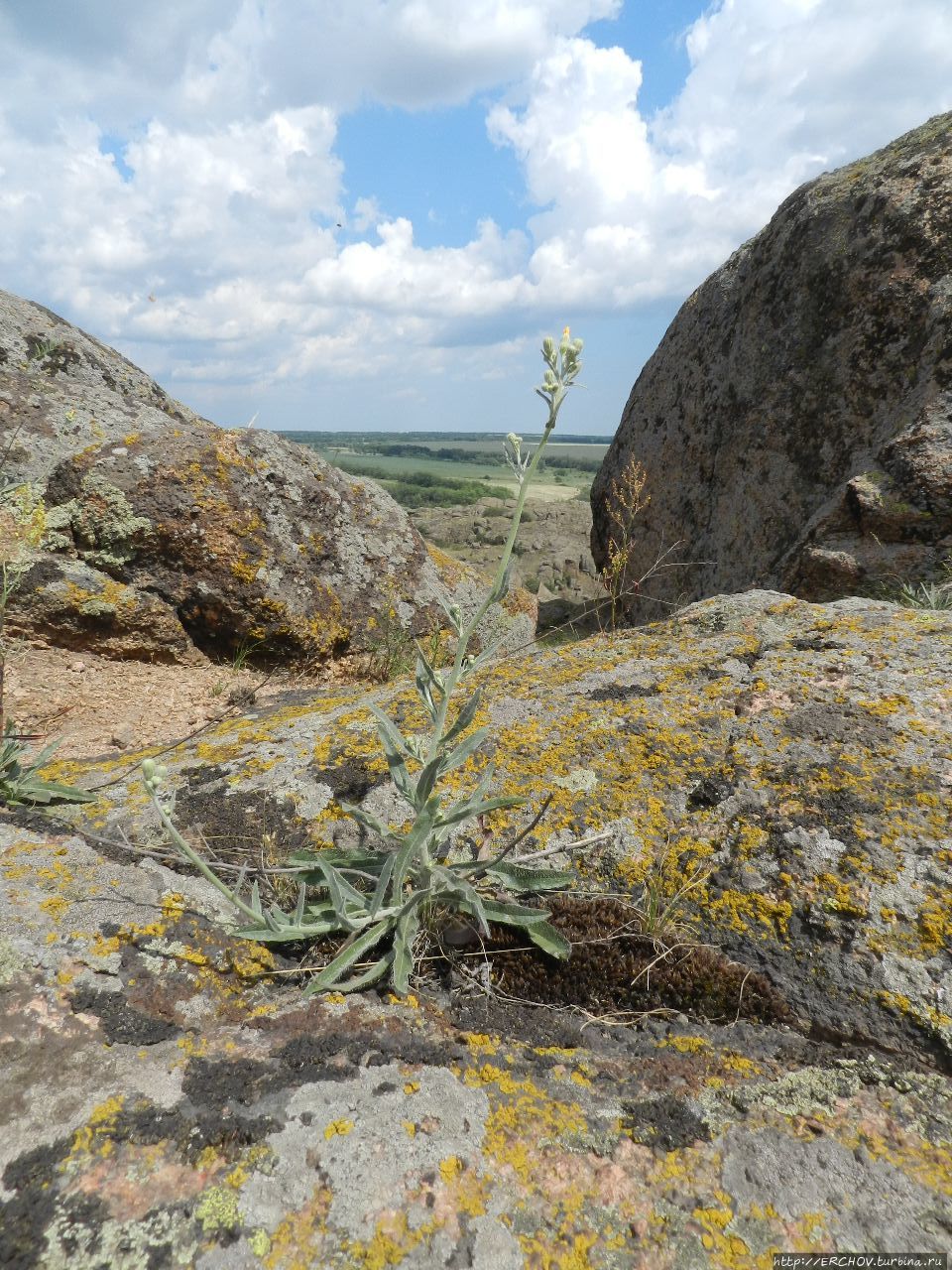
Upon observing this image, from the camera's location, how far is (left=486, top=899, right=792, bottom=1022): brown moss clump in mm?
2094

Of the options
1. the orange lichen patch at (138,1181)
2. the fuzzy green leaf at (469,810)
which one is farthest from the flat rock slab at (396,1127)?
the fuzzy green leaf at (469,810)

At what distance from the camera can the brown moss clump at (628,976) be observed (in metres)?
2.09

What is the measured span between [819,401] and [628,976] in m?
6.27

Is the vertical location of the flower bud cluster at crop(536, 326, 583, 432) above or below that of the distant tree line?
below

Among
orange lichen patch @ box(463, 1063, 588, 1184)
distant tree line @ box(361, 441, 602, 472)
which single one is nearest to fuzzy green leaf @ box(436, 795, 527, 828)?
orange lichen patch @ box(463, 1063, 588, 1184)

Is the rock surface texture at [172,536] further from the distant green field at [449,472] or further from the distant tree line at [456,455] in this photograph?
the distant tree line at [456,455]

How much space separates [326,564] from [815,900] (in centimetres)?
534

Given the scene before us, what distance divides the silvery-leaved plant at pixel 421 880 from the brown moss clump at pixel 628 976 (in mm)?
84

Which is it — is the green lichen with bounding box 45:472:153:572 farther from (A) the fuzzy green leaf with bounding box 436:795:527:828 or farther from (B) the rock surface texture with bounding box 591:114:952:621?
(A) the fuzzy green leaf with bounding box 436:795:527:828

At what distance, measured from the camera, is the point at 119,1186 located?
4.48 feet

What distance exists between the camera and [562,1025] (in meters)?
2.06

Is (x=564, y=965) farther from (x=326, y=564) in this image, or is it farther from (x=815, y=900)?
(x=326, y=564)

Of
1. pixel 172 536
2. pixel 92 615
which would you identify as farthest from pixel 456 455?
pixel 92 615

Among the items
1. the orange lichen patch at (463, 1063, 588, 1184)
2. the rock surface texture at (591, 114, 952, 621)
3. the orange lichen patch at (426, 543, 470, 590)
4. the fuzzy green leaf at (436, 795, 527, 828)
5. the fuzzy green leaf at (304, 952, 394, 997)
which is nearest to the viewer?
the orange lichen patch at (463, 1063, 588, 1184)
